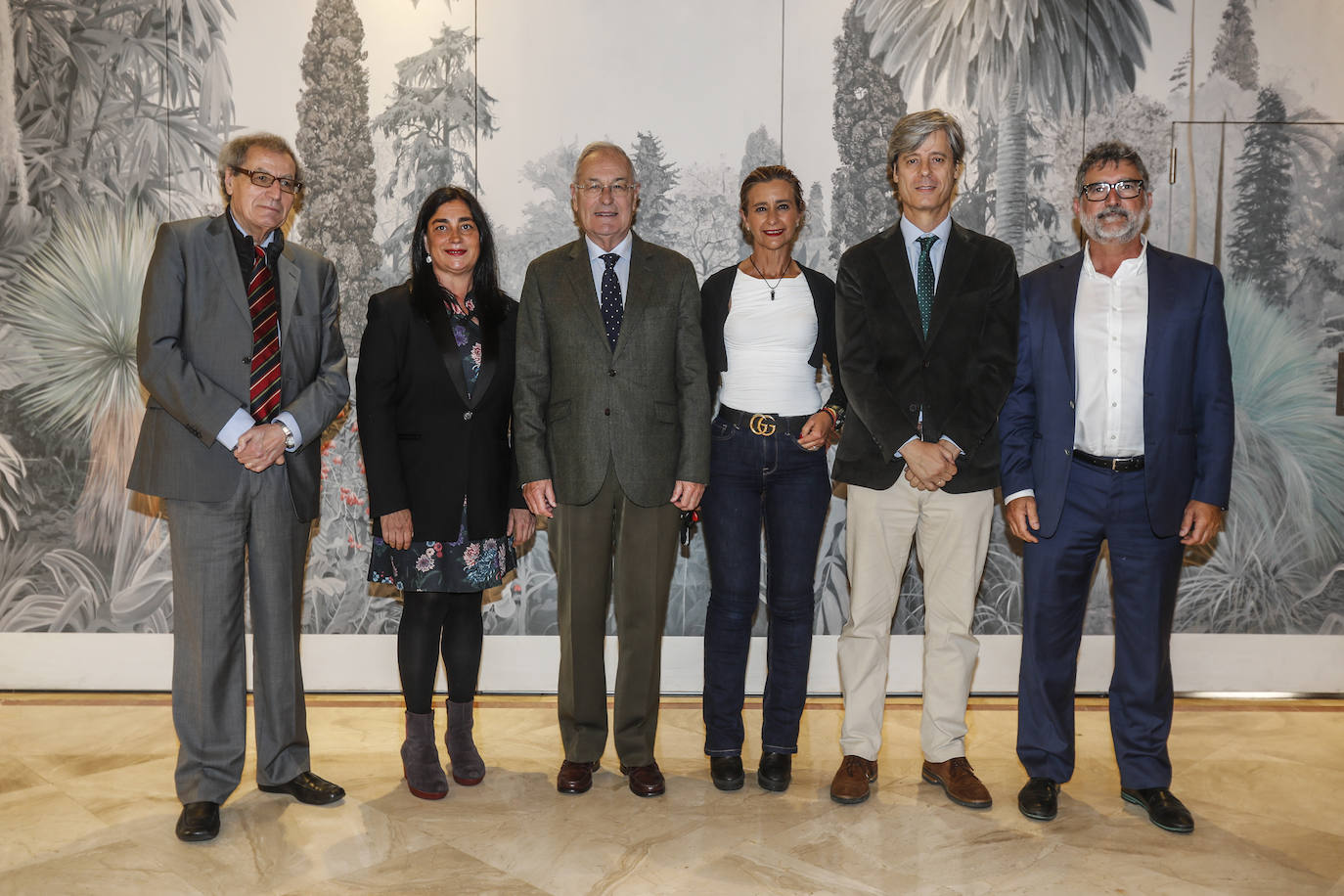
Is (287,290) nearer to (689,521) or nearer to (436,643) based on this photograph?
(436,643)

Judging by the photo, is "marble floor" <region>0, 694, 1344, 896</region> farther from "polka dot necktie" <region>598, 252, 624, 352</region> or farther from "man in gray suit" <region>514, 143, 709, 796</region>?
"polka dot necktie" <region>598, 252, 624, 352</region>

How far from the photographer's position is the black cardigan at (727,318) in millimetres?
3168

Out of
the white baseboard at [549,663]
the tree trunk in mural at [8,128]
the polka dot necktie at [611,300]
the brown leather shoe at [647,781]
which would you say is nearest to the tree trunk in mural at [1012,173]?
the white baseboard at [549,663]

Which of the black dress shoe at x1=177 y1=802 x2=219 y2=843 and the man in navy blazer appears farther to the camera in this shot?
the man in navy blazer

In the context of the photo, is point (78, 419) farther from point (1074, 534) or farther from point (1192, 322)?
point (1192, 322)

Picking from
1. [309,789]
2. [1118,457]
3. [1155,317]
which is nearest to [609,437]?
[309,789]

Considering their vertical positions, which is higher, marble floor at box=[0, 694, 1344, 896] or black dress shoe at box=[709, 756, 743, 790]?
black dress shoe at box=[709, 756, 743, 790]

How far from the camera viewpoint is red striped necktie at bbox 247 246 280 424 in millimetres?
2895

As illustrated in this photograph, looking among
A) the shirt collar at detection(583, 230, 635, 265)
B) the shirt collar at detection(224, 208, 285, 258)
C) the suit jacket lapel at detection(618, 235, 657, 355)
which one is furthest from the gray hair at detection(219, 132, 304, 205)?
the suit jacket lapel at detection(618, 235, 657, 355)

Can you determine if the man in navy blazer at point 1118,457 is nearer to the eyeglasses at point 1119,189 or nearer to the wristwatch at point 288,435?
the eyeglasses at point 1119,189

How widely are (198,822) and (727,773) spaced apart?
1624mm

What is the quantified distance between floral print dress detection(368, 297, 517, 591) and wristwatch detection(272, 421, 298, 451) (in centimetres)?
41

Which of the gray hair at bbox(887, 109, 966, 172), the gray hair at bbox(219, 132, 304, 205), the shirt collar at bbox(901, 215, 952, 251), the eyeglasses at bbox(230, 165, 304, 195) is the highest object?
the gray hair at bbox(887, 109, 966, 172)

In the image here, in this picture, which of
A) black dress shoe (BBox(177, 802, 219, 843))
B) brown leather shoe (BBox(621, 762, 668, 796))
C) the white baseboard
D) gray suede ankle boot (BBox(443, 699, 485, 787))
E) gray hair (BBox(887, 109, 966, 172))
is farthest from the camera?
the white baseboard
